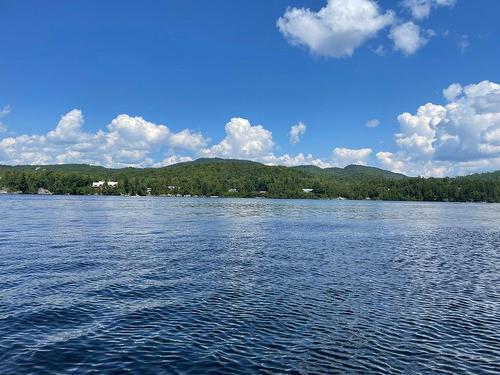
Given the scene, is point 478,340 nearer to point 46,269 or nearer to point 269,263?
point 269,263

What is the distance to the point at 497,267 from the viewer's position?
43750mm

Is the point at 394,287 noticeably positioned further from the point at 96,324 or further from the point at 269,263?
the point at 96,324

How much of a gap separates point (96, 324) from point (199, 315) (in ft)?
18.5

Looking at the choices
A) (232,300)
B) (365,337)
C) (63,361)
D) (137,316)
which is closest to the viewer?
(63,361)

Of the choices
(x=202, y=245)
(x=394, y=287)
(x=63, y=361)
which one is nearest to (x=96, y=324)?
(x=63, y=361)

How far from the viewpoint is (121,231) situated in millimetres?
71062

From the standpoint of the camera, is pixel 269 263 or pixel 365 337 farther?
pixel 269 263

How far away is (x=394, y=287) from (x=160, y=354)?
20814mm

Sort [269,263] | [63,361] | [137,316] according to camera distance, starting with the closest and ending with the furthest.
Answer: [63,361], [137,316], [269,263]

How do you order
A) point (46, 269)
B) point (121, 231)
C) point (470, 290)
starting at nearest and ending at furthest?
point (470, 290) < point (46, 269) < point (121, 231)

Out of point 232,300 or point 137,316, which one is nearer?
point 137,316

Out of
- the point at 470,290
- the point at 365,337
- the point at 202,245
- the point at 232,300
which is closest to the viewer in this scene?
the point at 365,337

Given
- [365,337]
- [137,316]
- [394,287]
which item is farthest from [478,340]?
[137,316]

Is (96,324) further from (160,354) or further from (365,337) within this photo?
(365,337)
